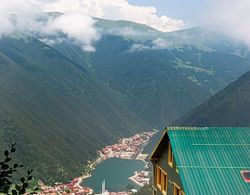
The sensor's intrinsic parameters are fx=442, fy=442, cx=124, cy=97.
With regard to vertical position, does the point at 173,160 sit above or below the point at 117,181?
below

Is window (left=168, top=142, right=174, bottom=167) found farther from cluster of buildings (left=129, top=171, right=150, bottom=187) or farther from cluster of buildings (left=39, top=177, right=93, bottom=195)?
cluster of buildings (left=129, top=171, right=150, bottom=187)

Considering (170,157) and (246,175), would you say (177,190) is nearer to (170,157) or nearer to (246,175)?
(170,157)

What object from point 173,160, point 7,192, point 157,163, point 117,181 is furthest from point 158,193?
point 117,181

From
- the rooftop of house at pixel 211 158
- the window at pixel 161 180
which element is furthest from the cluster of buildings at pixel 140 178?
the rooftop of house at pixel 211 158

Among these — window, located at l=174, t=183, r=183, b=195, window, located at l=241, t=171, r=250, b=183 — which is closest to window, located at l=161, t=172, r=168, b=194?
window, located at l=174, t=183, r=183, b=195

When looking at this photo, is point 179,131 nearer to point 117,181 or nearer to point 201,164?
point 201,164

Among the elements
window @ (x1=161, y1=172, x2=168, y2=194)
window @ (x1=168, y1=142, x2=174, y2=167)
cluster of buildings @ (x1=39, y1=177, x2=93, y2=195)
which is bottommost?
window @ (x1=161, y1=172, x2=168, y2=194)

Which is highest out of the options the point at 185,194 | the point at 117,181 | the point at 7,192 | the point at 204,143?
the point at 117,181

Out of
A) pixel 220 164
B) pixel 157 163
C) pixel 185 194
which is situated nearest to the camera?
pixel 185 194
